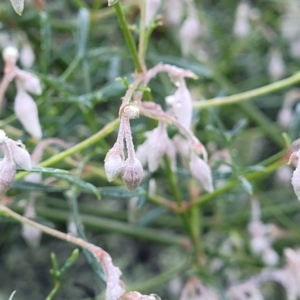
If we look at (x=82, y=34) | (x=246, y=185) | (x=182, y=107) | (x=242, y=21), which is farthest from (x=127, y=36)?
(x=242, y=21)

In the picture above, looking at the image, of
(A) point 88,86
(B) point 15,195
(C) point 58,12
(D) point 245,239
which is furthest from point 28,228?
(C) point 58,12

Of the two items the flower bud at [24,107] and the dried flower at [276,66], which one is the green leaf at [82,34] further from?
the dried flower at [276,66]

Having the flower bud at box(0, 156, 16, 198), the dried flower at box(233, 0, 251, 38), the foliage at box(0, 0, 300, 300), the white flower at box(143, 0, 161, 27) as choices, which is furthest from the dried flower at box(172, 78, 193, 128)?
the dried flower at box(233, 0, 251, 38)

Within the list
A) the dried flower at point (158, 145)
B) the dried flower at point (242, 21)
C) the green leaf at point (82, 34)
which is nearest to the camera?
the dried flower at point (158, 145)

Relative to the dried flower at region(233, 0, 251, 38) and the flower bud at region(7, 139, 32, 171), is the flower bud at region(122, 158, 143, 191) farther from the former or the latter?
the dried flower at region(233, 0, 251, 38)

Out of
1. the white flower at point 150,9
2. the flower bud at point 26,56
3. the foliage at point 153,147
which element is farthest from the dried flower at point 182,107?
the flower bud at point 26,56

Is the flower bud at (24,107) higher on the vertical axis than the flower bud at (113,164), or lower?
higher
